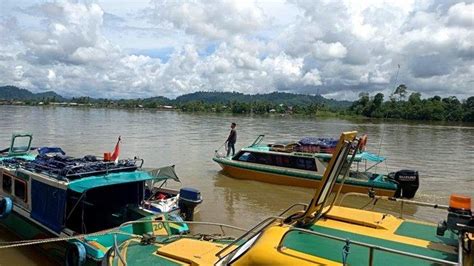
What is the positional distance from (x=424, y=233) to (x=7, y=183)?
11.1 metres

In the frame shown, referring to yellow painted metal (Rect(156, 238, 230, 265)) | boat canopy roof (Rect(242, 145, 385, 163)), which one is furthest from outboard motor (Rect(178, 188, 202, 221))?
boat canopy roof (Rect(242, 145, 385, 163))

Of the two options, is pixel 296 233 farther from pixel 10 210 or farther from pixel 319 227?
pixel 10 210

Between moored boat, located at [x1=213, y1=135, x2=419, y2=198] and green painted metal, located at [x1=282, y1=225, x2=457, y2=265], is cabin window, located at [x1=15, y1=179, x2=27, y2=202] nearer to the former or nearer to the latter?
green painted metal, located at [x1=282, y1=225, x2=457, y2=265]

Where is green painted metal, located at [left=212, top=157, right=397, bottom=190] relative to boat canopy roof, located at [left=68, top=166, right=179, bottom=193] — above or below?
below

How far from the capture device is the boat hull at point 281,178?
A: 689 inches

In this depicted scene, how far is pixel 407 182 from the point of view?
16.4m

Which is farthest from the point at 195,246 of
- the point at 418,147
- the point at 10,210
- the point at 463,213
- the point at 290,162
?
the point at 418,147

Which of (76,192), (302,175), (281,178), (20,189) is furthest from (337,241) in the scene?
(281,178)

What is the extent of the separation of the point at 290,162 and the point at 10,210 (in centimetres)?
1226

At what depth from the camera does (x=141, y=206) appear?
10875 millimetres

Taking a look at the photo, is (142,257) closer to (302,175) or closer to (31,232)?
(31,232)

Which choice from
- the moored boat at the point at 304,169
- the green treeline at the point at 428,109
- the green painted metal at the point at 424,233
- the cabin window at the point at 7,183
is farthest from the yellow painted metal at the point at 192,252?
the green treeline at the point at 428,109

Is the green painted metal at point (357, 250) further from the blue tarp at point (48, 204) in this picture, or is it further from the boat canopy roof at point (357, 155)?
the boat canopy roof at point (357, 155)

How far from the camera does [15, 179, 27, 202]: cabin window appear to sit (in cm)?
1087
